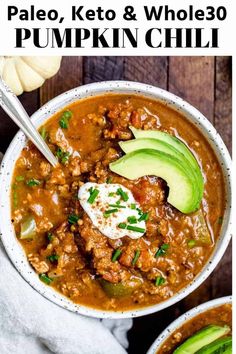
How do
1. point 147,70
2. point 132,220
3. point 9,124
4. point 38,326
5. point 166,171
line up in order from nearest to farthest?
point 166,171, point 132,220, point 38,326, point 9,124, point 147,70

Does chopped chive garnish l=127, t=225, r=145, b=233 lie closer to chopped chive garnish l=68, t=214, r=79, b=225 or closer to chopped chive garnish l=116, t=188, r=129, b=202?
chopped chive garnish l=116, t=188, r=129, b=202

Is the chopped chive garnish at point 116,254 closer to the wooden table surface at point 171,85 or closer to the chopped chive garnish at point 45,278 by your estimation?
the chopped chive garnish at point 45,278

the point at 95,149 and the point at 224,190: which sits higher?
the point at 95,149

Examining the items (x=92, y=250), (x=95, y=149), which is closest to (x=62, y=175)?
(x=95, y=149)

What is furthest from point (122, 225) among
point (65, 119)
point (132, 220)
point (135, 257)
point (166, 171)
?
point (65, 119)

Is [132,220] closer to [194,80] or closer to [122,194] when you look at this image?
[122,194]

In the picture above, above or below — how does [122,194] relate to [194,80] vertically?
below

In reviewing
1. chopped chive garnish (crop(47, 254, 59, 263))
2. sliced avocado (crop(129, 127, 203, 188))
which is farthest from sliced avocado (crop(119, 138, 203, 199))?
chopped chive garnish (crop(47, 254, 59, 263))

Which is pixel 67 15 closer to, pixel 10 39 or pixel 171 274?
pixel 10 39
